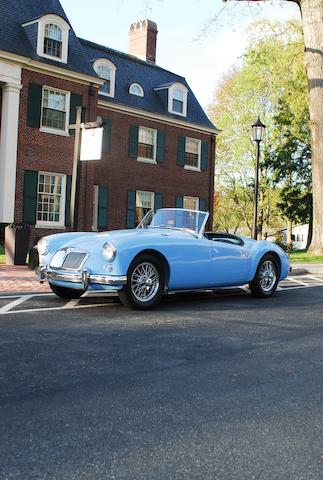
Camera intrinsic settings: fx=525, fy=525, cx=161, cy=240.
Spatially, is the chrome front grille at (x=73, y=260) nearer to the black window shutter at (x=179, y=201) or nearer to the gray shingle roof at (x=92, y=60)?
the gray shingle roof at (x=92, y=60)

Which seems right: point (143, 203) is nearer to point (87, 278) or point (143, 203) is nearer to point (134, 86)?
point (134, 86)

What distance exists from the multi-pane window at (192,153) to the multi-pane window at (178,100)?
4.99ft

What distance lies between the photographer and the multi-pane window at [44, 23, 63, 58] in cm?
1955

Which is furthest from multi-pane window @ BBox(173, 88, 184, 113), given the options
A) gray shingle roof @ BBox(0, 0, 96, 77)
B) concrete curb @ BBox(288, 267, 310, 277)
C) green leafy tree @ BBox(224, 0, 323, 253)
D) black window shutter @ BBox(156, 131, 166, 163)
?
concrete curb @ BBox(288, 267, 310, 277)

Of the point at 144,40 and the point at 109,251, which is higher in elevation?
the point at 144,40

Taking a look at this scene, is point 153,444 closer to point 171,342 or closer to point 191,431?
point 191,431

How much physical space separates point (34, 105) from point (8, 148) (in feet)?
6.41

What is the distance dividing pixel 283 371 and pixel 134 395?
135 cm

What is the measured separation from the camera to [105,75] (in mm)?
23500

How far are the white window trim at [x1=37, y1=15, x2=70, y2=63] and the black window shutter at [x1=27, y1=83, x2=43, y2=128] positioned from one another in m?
1.35

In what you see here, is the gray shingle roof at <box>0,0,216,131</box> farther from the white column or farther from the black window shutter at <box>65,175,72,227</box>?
the black window shutter at <box>65,175,72,227</box>

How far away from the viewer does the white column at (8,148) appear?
1808 centimetres

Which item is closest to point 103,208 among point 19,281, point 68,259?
point 19,281

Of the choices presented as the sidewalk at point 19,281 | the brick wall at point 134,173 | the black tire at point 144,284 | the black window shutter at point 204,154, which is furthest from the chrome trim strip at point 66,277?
the black window shutter at point 204,154
